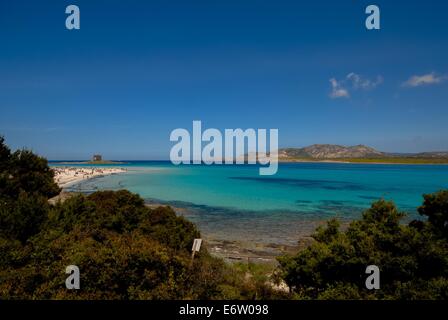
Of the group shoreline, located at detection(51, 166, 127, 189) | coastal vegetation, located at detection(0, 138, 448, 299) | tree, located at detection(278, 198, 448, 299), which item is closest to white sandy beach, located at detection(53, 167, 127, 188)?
shoreline, located at detection(51, 166, 127, 189)

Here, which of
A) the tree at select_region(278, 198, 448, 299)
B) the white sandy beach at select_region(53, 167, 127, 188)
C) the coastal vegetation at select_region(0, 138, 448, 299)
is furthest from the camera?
the white sandy beach at select_region(53, 167, 127, 188)

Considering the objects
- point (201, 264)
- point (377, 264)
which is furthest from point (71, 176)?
point (377, 264)

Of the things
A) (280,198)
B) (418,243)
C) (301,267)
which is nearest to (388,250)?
(418,243)

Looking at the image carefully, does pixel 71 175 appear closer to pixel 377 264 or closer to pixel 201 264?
pixel 201 264

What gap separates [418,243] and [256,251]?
13743 mm

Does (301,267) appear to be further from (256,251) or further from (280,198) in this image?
(280,198)

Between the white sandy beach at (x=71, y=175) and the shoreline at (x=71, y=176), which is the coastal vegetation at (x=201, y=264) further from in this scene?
the white sandy beach at (x=71, y=175)

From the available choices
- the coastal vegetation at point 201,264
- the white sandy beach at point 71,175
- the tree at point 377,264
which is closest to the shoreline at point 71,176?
the white sandy beach at point 71,175

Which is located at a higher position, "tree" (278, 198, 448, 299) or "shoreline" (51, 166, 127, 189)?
"tree" (278, 198, 448, 299)

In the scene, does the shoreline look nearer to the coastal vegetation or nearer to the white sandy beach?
the white sandy beach

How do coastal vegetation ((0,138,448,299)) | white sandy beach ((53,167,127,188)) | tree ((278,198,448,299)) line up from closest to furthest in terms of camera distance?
coastal vegetation ((0,138,448,299))
tree ((278,198,448,299))
white sandy beach ((53,167,127,188))

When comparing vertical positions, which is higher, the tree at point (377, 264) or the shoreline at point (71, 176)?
the tree at point (377, 264)
